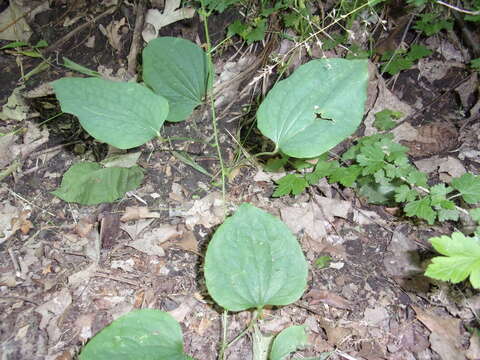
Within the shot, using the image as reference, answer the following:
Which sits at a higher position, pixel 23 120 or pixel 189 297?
pixel 23 120

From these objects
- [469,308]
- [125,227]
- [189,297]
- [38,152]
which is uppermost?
[38,152]

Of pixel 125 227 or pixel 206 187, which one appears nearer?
pixel 125 227

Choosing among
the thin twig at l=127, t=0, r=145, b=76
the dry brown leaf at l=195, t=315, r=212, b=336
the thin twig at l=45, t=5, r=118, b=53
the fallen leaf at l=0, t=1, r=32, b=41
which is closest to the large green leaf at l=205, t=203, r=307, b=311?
the dry brown leaf at l=195, t=315, r=212, b=336

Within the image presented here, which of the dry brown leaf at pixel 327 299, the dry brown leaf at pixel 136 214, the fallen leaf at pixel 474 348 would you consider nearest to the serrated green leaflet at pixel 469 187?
the fallen leaf at pixel 474 348

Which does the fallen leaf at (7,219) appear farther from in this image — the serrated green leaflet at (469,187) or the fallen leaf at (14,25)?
the serrated green leaflet at (469,187)

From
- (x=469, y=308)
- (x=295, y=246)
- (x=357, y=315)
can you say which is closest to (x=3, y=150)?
(x=295, y=246)

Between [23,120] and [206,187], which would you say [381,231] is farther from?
[23,120]

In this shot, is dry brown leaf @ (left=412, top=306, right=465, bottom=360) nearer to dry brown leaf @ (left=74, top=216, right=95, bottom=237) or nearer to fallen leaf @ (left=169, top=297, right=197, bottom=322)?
fallen leaf @ (left=169, top=297, right=197, bottom=322)
